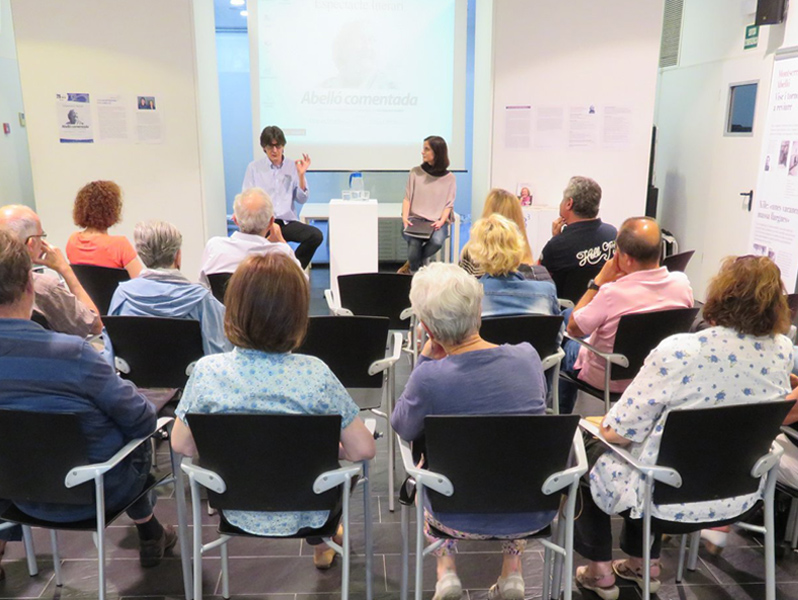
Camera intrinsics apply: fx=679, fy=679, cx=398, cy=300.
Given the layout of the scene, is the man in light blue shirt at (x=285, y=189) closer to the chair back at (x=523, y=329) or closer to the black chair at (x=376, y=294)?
the black chair at (x=376, y=294)

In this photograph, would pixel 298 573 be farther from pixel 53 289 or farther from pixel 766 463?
pixel 766 463

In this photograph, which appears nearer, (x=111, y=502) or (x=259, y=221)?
(x=111, y=502)

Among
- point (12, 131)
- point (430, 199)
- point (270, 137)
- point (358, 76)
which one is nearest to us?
point (270, 137)

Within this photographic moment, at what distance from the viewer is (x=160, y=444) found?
11.4 feet

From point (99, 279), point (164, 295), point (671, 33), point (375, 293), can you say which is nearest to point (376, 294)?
point (375, 293)

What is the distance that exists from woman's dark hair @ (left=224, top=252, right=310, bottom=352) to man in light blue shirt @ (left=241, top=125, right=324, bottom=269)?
4006mm

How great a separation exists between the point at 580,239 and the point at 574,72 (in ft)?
8.97

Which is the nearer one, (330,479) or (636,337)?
(330,479)

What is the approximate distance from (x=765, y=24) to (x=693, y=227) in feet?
6.41

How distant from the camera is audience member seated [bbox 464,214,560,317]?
2.78 m

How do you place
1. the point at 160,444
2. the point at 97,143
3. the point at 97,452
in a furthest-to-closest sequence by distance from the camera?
1. the point at 97,143
2. the point at 160,444
3. the point at 97,452

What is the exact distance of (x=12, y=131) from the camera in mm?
7246

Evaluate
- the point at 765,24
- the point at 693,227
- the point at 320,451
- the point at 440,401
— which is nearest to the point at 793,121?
the point at 765,24

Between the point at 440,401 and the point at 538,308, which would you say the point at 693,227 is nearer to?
the point at 538,308
